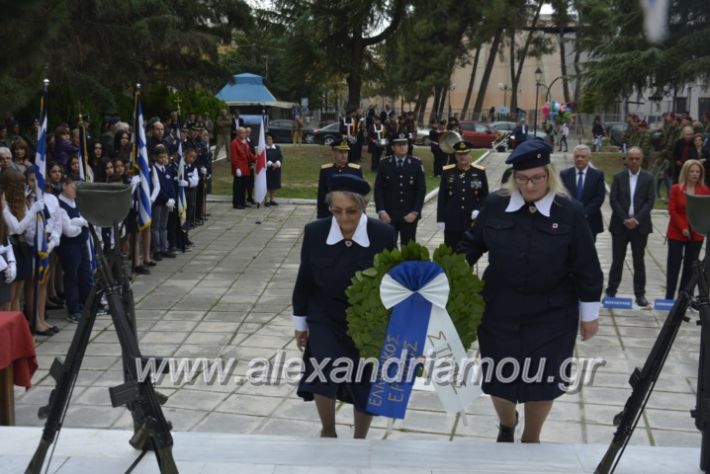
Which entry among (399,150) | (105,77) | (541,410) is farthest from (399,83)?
(541,410)

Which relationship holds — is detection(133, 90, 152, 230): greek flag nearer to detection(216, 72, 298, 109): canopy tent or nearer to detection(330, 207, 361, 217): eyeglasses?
detection(330, 207, 361, 217): eyeglasses

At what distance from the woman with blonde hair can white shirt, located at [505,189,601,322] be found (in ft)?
18.6

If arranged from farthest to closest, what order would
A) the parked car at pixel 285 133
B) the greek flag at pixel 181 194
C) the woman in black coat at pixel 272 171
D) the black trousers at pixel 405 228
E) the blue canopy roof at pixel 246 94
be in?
the parked car at pixel 285 133, the blue canopy roof at pixel 246 94, the woman in black coat at pixel 272 171, the greek flag at pixel 181 194, the black trousers at pixel 405 228

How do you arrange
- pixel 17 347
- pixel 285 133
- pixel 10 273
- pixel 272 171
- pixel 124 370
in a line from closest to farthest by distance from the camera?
pixel 124 370 < pixel 17 347 < pixel 10 273 < pixel 272 171 < pixel 285 133

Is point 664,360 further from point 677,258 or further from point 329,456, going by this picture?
point 677,258

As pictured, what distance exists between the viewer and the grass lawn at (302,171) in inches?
910

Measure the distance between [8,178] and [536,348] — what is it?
610 centimetres

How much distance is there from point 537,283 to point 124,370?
2.17 m

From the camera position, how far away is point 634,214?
1092 cm

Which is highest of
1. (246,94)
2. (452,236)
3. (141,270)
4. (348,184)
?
(246,94)

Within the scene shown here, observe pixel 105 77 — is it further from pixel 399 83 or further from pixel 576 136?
pixel 399 83

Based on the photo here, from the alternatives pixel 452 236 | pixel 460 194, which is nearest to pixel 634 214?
pixel 460 194

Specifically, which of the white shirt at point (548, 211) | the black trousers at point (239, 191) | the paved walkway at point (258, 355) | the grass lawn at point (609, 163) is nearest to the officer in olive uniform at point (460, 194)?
the paved walkway at point (258, 355)

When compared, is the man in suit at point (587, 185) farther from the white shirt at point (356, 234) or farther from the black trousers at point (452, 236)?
the white shirt at point (356, 234)
